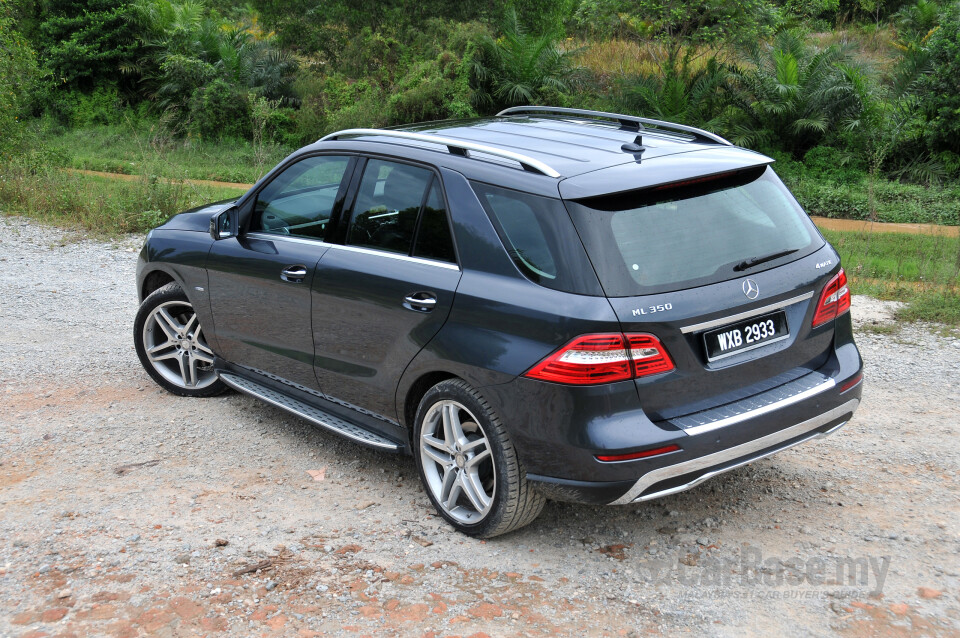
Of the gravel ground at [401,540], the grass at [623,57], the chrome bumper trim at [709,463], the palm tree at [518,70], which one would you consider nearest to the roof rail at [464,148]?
the chrome bumper trim at [709,463]

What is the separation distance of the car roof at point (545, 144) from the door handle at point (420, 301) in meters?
0.57

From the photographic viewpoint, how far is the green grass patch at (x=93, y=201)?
36.2 ft

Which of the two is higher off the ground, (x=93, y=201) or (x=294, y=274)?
(x=294, y=274)

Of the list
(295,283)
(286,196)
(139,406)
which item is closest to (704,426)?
(295,283)

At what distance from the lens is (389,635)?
3234mm

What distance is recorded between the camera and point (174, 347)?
5.79 meters

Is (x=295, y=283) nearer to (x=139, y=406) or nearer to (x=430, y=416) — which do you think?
(x=430, y=416)

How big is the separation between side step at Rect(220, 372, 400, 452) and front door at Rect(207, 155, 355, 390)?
0.11 meters

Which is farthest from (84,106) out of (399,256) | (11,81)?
(399,256)

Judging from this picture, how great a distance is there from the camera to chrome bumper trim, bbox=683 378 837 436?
3.43 meters

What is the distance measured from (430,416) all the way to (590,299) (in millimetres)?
1018

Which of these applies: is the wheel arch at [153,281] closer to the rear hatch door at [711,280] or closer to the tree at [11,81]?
the rear hatch door at [711,280]

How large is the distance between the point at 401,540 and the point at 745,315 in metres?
1.80

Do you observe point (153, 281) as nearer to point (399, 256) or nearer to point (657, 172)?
point (399, 256)
